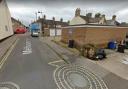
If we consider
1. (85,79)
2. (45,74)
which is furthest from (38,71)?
(85,79)

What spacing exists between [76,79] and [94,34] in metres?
11.3

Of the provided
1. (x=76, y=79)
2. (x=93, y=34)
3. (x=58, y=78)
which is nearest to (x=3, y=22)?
(x=93, y=34)

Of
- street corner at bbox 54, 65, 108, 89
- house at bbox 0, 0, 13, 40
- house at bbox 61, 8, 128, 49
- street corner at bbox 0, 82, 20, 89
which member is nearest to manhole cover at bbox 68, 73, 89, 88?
street corner at bbox 54, 65, 108, 89

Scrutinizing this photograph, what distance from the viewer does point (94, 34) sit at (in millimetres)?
17859

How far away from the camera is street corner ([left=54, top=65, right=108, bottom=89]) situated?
23.1 ft

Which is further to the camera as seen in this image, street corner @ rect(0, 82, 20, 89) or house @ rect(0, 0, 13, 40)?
house @ rect(0, 0, 13, 40)

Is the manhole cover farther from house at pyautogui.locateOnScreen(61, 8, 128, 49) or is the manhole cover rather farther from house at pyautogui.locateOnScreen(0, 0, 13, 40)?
house at pyautogui.locateOnScreen(0, 0, 13, 40)

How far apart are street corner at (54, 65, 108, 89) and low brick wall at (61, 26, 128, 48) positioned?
714cm

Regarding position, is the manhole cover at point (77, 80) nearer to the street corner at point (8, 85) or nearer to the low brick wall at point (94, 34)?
the street corner at point (8, 85)

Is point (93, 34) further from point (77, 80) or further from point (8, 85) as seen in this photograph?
point (8, 85)

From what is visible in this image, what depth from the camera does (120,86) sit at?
284 inches

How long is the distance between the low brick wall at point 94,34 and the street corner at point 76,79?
23.4 feet

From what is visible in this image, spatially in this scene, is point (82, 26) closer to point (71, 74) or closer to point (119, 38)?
point (119, 38)

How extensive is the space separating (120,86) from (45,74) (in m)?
4.87
